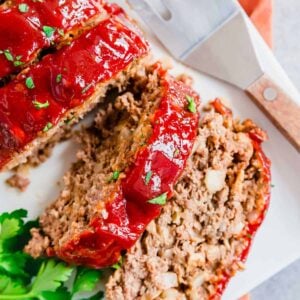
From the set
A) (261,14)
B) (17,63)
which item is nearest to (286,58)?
(261,14)

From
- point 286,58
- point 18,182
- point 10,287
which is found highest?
point 18,182

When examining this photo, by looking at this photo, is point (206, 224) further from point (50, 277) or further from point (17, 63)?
point (17, 63)

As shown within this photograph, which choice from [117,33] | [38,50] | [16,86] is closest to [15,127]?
[16,86]

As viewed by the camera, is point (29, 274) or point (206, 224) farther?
point (29, 274)

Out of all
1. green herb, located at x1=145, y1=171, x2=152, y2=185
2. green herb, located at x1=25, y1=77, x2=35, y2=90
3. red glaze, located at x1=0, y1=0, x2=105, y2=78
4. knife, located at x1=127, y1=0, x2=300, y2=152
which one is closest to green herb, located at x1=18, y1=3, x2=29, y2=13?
red glaze, located at x1=0, y1=0, x2=105, y2=78

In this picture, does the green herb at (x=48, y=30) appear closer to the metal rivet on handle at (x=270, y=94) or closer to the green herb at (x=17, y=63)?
the green herb at (x=17, y=63)

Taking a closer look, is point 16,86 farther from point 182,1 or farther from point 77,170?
point 182,1

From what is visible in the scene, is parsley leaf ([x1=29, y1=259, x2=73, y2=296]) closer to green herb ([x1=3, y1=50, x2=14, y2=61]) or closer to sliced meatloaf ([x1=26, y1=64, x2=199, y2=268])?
sliced meatloaf ([x1=26, y1=64, x2=199, y2=268])
